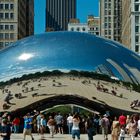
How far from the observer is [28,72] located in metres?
16.8

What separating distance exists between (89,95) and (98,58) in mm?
1240

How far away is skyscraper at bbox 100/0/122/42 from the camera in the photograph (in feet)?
612

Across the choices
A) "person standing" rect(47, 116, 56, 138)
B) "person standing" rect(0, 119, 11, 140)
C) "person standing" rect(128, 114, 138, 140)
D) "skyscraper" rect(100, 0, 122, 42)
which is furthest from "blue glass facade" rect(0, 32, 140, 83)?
"skyscraper" rect(100, 0, 122, 42)

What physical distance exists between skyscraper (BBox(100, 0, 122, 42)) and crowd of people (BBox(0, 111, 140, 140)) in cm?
16258

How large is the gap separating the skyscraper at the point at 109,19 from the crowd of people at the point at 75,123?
16258 centimetres

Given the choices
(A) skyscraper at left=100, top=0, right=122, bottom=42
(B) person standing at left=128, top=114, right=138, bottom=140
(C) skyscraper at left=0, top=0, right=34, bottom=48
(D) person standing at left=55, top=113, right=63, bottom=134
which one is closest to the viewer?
(B) person standing at left=128, top=114, right=138, bottom=140

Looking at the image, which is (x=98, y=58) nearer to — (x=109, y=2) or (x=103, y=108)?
(x=103, y=108)

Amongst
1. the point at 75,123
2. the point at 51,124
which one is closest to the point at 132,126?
the point at 75,123

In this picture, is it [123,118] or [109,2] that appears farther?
[109,2]

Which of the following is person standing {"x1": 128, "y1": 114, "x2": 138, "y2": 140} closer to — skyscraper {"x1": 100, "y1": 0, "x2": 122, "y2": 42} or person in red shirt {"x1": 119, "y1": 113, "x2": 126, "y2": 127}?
person in red shirt {"x1": 119, "y1": 113, "x2": 126, "y2": 127}

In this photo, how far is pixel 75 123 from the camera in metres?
17.8

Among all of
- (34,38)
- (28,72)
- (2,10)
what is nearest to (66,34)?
(34,38)

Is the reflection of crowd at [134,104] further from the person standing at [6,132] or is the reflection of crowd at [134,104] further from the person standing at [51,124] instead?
the person standing at [6,132]

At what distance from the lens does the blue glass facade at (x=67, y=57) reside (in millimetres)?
16875
